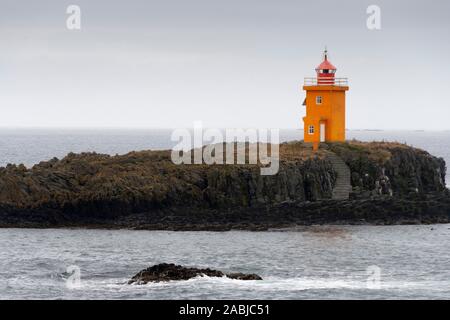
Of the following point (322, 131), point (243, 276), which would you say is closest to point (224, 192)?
point (322, 131)

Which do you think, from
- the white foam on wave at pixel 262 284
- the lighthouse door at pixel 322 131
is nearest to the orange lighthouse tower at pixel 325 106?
the lighthouse door at pixel 322 131

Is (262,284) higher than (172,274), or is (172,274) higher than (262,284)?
(172,274)

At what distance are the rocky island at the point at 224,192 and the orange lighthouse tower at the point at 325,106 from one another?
3379mm

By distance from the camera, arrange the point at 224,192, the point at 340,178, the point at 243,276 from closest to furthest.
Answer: the point at 243,276 → the point at 224,192 → the point at 340,178

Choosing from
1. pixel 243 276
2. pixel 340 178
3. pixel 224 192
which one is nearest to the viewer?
pixel 243 276

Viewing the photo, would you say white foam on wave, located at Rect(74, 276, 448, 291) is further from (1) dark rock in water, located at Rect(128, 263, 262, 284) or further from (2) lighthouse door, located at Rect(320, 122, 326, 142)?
(2) lighthouse door, located at Rect(320, 122, 326, 142)

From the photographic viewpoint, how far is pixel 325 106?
202 ft

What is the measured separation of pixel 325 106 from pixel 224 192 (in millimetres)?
11165

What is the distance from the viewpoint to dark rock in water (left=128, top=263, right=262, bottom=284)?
122 feet

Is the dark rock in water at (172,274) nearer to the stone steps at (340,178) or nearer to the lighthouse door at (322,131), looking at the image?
the stone steps at (340,178)

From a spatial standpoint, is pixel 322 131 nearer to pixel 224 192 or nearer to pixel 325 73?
pixel 325 73

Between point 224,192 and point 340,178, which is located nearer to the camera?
point 224,192
